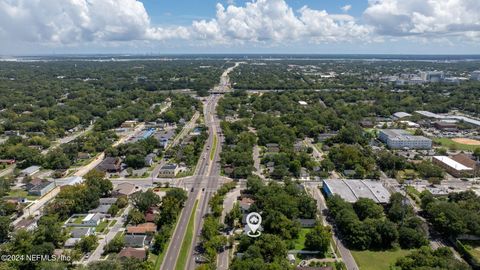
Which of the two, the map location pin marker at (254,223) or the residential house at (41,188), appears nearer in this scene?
the map location pin marker at (254,223)

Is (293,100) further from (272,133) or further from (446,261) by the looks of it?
(446,261)

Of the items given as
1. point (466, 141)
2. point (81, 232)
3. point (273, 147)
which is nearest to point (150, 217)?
point (81, 232)

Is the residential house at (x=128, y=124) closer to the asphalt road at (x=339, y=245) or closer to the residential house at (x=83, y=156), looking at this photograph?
the residential house at (x=83, y=156)

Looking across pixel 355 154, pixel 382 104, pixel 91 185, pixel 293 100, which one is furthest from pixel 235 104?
pixel 91 185

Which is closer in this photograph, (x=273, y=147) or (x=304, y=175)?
(x=304, y=175)

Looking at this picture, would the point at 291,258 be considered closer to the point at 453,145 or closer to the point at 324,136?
the point at 324,136

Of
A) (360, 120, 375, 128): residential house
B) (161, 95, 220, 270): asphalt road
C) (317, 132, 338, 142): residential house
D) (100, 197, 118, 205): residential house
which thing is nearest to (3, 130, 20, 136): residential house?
(161, 95, 220, 270): asphalt road

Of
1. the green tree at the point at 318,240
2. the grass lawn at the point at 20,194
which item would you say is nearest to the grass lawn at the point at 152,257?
the green tree at the point at 318,240
